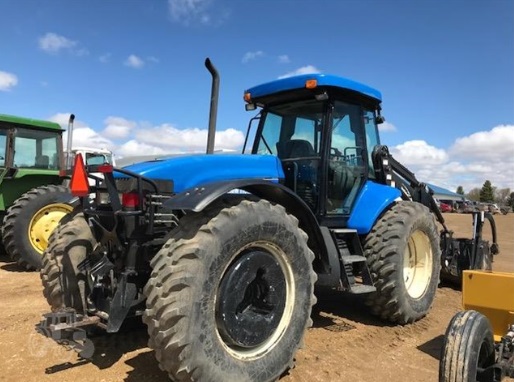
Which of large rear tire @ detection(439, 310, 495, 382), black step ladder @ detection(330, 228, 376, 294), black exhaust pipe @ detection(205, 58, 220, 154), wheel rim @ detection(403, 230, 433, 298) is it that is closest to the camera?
large rear tire @ detection(439, 310, 495, 382)

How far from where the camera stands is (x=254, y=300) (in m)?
3.51

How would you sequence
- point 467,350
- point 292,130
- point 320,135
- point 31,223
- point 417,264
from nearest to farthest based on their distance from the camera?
A: point 467,350
point 320,135
point 292,130
point 417,264
point 31,223

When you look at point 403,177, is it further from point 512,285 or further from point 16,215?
point 16,215

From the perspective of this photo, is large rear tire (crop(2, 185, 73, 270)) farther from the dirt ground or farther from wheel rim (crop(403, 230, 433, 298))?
wheel rim (crop(403, 230, 433, 298))

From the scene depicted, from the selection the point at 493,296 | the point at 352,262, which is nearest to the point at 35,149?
the point at 352,262

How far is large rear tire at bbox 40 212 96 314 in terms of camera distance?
3826 mm

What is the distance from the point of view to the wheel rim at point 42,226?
799 centimetres

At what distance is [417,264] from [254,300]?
9.87ft

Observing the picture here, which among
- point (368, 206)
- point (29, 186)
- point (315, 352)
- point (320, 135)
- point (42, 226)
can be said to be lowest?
point (315, 352)

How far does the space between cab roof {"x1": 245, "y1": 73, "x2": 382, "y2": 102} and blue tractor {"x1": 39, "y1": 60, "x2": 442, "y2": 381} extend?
2 centimetres

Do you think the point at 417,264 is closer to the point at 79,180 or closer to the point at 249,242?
the point at 249,242

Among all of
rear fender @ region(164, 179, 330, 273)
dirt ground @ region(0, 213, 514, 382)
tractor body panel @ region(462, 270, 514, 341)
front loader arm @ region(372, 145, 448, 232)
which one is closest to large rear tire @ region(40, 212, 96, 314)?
dirt ground @ region(0, 213, 514, 382)

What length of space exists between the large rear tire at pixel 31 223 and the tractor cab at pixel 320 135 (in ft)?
12.7

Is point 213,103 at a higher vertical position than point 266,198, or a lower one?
higher
